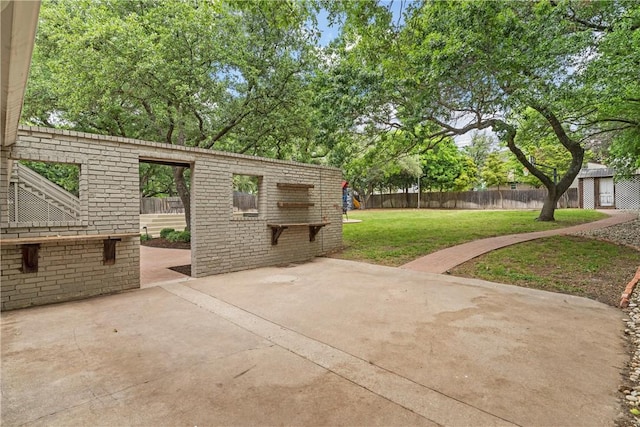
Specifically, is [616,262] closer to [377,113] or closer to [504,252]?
[504,252]

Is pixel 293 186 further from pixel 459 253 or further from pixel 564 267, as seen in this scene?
pixel 564 267

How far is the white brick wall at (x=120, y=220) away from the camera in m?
4.06

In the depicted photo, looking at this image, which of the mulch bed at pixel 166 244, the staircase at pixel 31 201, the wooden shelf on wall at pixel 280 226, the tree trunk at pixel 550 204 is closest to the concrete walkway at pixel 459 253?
the wooden shelf on wall at pixel 280 226

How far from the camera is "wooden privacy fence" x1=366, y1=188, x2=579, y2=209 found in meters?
23.8

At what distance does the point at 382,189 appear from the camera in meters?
33.0

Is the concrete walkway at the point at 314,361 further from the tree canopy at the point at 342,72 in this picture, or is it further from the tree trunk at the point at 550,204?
the tree trunk at the point at 550,204

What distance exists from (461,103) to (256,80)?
19.3 feet

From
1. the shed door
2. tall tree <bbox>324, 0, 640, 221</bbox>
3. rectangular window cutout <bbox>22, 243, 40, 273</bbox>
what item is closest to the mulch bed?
rectangular window cutout <bbox>22, 243, 40, 273</bbox>

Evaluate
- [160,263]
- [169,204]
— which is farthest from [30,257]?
[169,204]

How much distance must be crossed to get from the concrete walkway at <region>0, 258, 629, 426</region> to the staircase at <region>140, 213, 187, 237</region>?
10.6 meters

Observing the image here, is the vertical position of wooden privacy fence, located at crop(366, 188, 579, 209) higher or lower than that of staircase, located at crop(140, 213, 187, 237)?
higher

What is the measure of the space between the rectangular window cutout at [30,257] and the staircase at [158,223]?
10266mm

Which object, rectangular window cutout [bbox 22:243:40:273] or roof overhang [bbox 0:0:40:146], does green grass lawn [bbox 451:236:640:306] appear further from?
rectangular window cutout [bbox 22:243:40:273]

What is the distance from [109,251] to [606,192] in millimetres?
28172
